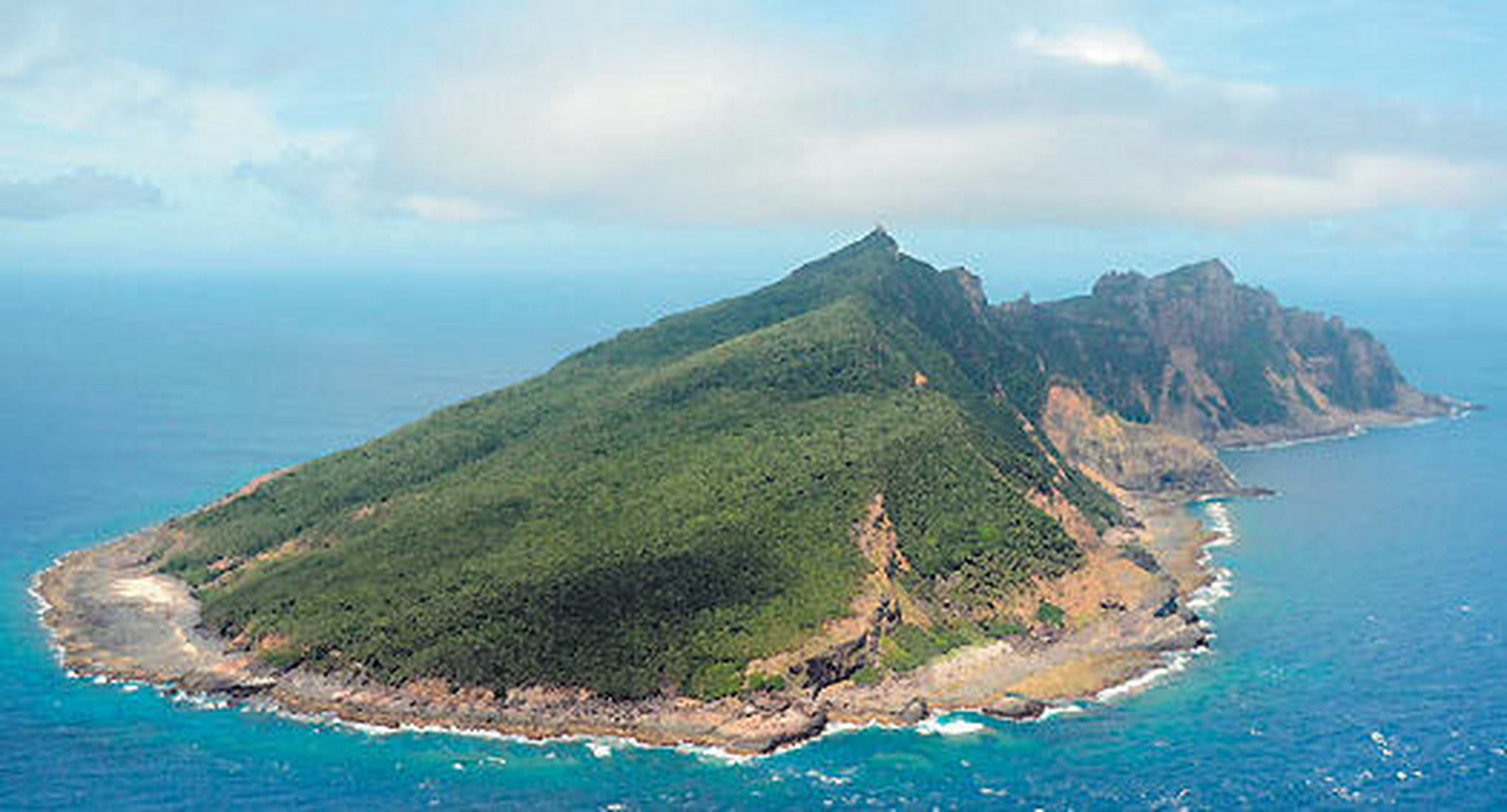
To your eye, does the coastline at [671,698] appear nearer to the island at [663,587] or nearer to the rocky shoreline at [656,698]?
the rocky shoreline at [656,698]

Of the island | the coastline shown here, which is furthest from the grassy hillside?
the coastline

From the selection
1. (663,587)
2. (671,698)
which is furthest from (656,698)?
(663,587)

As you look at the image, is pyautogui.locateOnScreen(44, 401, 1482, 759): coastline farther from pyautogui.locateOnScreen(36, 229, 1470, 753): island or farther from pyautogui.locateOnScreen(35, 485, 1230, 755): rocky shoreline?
pyautogui.locateOnScreen(36, 229, 1470, 753): island

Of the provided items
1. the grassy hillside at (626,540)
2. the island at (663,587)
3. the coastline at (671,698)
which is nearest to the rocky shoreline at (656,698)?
the coastline at (671,698)

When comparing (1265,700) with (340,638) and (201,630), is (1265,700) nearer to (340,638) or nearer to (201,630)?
(340,638)

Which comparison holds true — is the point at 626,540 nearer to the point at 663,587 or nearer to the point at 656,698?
the point at 663,587
